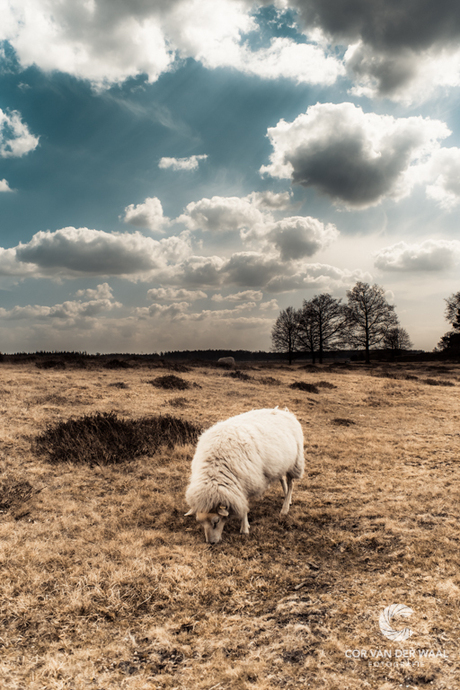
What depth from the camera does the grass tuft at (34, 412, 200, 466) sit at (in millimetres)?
7957

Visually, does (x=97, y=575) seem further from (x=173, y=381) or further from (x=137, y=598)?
(x=173, y=381)

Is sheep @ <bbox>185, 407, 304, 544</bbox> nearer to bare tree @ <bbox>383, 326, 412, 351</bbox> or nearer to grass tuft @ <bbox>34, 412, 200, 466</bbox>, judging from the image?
grass tuft @ <bbox>34, 412, 200, 466</bbox>

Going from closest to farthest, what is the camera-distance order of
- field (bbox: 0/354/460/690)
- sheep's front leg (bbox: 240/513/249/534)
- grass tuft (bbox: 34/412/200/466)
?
field (bbox: 0/354/460/690) < sheep's front leg (bbox: 240/513/249/534) < grass tuft (bbox: 34/412/200/466)

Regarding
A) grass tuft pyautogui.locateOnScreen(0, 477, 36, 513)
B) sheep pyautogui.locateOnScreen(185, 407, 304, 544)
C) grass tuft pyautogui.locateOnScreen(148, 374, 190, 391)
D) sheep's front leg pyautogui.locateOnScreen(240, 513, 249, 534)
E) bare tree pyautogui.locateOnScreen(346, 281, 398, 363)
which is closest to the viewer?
sheep pyautogui.locateOnScreen(185, 407, 304, 544)

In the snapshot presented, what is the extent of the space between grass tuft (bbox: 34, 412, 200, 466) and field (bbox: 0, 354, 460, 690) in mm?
241

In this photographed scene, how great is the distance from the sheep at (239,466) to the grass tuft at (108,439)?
3456 mm

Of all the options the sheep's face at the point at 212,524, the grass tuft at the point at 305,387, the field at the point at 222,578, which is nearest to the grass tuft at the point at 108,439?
the field at the point at 222,578

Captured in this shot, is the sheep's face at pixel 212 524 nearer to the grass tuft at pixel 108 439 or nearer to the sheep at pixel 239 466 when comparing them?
the sheep at pixel 239 466

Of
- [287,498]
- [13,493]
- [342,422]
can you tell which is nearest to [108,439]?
[13,493]

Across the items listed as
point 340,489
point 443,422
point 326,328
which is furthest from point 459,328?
point 340,489

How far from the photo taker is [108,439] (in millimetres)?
8617

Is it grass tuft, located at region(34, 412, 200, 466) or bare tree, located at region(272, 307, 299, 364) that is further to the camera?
bare tree, located at region(272, 307, 299, 364)

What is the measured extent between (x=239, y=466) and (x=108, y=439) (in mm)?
4787

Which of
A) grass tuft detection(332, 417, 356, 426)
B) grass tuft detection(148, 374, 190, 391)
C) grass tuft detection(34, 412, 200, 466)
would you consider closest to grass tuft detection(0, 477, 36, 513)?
grass tuft detection(34, 412, 200, 466)
